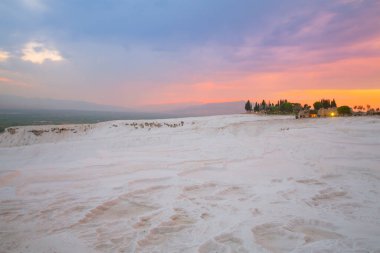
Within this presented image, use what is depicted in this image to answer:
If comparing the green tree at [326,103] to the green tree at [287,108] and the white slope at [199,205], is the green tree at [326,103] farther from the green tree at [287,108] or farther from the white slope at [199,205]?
the white slope at [199,205]

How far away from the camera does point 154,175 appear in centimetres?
638

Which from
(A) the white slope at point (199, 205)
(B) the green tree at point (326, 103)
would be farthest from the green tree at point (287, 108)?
(A) the white slope at point (199, 205)

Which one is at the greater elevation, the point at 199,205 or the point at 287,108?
the point at 287,108

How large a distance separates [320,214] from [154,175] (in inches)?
162

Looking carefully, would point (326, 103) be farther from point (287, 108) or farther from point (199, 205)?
point (199, 205)

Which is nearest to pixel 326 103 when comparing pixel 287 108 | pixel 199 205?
pixel 287 108

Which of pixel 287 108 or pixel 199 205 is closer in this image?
pixel 199 205

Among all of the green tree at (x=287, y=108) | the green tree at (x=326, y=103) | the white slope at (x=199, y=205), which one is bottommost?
the white slope at (x=199, y=205)

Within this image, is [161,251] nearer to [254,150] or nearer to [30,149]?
[254,150]

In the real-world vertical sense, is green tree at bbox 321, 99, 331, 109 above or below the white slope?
above

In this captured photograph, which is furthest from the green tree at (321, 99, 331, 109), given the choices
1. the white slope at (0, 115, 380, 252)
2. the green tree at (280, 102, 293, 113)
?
the white slope at (0, 115, 380, 252)

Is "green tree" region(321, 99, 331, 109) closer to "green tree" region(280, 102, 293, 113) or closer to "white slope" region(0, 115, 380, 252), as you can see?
"green tree" region(280, 102, 293, 113)

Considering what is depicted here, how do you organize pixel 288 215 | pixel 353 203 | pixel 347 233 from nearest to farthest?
pixel 347 233 → pixel 288 215 → pixel 353 203

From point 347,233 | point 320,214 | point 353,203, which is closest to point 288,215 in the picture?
point 320,214
